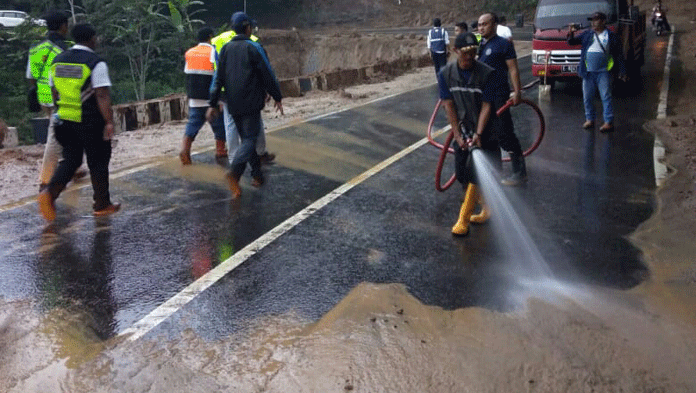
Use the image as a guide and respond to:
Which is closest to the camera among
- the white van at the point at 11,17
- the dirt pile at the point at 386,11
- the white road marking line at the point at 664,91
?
the white road marking line at the point at 664,91

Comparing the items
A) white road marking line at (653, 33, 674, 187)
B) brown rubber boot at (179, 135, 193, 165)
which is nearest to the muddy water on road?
white road marking line at (653, 33, 674, 187)

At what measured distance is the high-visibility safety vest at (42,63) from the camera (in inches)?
296

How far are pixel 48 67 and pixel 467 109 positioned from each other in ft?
15.1

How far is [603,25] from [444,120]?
299 cm

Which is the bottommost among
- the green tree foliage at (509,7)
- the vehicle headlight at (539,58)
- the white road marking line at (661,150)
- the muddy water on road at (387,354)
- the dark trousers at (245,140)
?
the muddy water on road at (387,354)

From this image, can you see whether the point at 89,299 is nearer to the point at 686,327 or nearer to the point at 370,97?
the point at 686,327

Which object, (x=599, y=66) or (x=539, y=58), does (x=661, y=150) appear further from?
(x=539, y=58)

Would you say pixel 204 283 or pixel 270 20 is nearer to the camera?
pixel 204 283

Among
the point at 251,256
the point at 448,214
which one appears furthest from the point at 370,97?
the point at 251,256

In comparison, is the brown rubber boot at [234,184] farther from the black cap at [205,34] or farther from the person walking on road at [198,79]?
the black cap at [205,34]

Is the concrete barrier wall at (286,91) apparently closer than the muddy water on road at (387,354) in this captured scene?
No

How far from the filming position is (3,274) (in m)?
5.42

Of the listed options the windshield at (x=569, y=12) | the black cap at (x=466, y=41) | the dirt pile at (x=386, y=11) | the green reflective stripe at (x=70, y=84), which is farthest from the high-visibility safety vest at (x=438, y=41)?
the dirt pile at (x=386, y=11)

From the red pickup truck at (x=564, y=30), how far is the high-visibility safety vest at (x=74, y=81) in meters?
10.6
